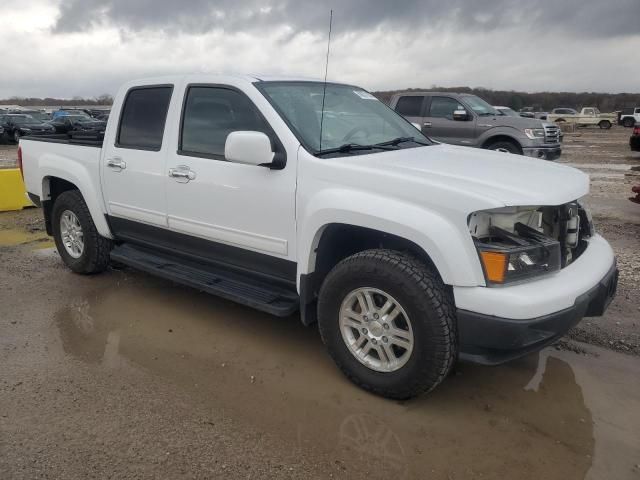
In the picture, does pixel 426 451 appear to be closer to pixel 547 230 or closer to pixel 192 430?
pixel 192 430

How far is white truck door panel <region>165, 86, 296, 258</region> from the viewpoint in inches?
138

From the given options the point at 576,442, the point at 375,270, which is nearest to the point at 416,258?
the point at 375,270

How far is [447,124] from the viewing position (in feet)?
39.5

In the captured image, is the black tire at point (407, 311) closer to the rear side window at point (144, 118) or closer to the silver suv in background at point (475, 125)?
the rear side window at point (144, 118)

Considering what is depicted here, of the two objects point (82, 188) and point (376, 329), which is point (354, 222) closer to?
point (376, 329)

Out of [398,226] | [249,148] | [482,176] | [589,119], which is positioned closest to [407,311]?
[398,226]

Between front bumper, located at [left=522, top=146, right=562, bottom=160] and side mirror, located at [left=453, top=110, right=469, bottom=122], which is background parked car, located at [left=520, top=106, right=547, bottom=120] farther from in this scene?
side mirror, located at [left=453, top=110, right=469, bottom=122]

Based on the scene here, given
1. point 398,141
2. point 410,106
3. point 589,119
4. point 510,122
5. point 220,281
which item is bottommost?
point 589,119

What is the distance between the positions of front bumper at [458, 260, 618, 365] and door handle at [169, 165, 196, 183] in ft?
7.13

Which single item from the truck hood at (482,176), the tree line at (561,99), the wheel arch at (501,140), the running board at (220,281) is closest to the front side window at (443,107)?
the wheel arch at (501,140)

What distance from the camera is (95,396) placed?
10.7 ft

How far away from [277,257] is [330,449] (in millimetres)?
1301

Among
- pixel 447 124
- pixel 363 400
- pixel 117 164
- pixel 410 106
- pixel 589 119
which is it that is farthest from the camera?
pixel 589 119

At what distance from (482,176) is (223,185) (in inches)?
67.2
